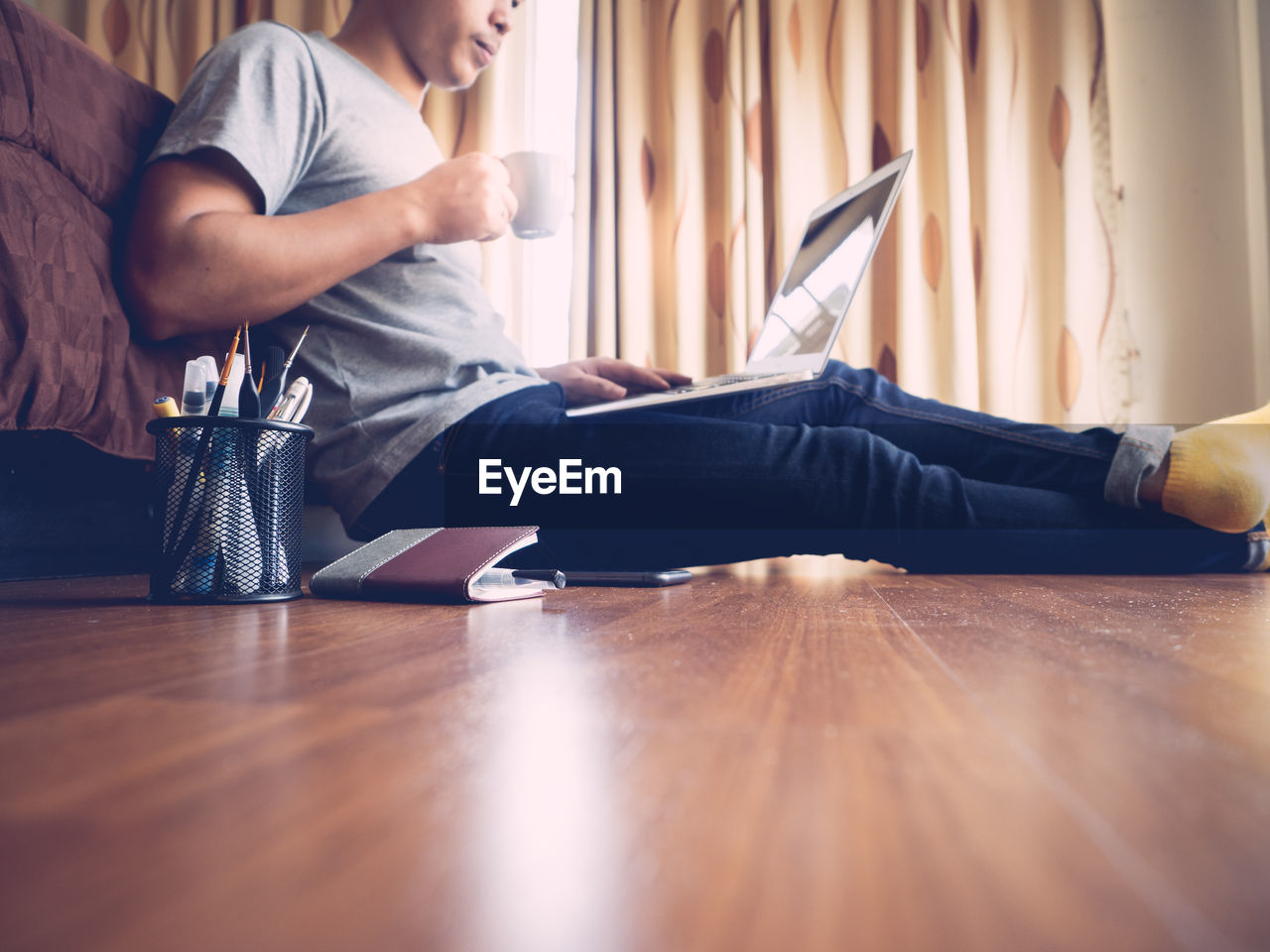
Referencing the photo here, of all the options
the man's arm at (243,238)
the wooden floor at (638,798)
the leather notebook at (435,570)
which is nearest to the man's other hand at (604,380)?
the man's arm at (243,238)

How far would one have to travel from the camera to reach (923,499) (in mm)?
992

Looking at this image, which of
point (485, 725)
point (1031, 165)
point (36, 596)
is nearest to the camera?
point (485, 725)

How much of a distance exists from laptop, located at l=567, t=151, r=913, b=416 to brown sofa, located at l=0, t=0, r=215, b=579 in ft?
1.82

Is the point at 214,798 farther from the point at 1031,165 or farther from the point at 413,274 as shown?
the point at 1031,165

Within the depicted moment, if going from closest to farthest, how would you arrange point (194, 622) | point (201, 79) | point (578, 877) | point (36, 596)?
point (578, 877)
point (194, 622)
point (36, 596)
point (201, 79)

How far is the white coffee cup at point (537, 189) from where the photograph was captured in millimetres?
1406

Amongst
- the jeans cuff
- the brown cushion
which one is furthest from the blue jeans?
the brown cushion

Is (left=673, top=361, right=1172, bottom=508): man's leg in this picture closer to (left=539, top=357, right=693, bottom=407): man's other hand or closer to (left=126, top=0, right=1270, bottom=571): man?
(left=126, top=0, right=1270, bottom=571): man

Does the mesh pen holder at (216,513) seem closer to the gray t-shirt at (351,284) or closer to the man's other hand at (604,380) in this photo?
the gray t-shirt at (351,284)

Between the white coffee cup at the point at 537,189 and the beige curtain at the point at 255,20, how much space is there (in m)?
0.66

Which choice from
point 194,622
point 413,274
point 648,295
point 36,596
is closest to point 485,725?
point 194,622

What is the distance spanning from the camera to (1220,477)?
0.93 m

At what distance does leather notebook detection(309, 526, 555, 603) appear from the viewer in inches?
25.3

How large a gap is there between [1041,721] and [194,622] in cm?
50
